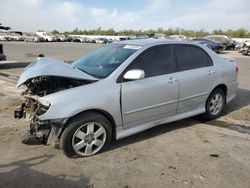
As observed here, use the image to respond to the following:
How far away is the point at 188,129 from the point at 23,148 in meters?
2.87

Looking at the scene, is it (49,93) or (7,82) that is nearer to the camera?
(49,93)

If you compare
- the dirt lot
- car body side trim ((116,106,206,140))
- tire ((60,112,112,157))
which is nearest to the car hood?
tire ((60,112,112,157))

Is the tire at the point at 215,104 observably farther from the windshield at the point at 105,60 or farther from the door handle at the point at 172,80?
the windshield at the point at 105,60

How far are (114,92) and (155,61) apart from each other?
3.41 feet

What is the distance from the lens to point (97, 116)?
426 centimetres

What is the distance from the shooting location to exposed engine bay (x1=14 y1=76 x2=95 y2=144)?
4148 millimetres

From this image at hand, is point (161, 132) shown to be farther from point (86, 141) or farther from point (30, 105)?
point (30, 105)

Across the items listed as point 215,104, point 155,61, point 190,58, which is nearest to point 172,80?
point 155,61

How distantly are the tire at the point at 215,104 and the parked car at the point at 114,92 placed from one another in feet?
0.50

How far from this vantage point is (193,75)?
5430 millimetres

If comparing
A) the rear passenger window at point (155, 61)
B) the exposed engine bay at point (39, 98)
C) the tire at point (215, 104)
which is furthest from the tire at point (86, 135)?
the tire at point (215, 104)

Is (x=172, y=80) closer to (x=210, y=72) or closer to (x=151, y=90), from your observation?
(x=151, y=90)

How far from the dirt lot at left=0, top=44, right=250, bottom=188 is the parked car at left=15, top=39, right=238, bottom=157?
0.27 m

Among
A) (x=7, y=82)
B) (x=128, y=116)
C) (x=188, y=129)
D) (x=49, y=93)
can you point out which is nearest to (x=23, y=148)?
(x=49, y=93)
